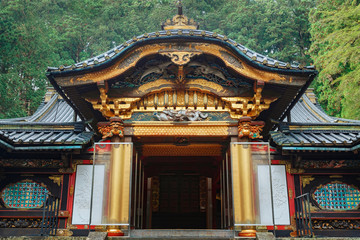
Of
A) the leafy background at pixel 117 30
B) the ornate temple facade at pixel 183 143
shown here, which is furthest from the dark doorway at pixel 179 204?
the leafy background at pixel 117 30

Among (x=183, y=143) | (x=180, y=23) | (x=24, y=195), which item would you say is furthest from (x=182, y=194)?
(x=180, y=23)

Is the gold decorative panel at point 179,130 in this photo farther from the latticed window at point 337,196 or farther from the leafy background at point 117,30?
the leafy background at point 117,30

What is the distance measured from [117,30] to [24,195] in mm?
29186

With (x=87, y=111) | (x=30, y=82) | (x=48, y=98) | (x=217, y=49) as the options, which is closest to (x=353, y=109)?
(x=217, y=49)

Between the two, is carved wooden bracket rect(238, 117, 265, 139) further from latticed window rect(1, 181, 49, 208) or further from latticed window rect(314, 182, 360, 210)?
latticed window rect(1, 181, 49, 208)

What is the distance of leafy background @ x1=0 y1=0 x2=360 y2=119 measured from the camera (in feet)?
70.2

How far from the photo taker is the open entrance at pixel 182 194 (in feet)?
42.1

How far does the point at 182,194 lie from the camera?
14.4 metres

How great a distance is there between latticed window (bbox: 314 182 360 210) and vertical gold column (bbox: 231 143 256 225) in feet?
7.52

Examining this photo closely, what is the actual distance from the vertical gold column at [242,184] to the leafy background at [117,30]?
30.4 feet

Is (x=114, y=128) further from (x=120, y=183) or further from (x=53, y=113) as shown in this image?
(x=53, y=113)

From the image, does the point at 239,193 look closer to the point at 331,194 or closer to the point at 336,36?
the point at 331,194

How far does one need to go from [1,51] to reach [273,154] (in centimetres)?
2077

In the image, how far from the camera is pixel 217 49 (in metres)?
8.80
